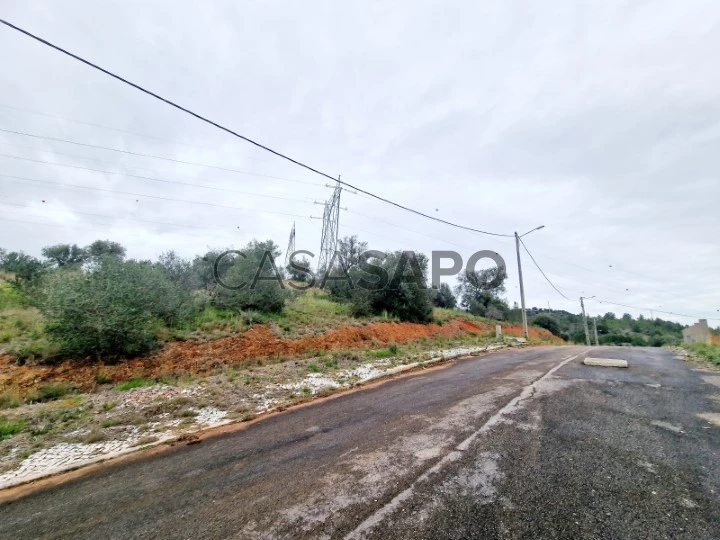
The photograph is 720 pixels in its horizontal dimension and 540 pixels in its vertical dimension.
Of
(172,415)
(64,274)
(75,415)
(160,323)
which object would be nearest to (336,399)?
(172,415)

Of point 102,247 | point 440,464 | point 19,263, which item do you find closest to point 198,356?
point 440,464

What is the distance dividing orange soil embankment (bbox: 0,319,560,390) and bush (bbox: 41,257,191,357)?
1.74ft

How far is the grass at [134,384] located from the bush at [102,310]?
58.6 inches

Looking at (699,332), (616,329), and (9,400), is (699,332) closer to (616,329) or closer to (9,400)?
(9,400)

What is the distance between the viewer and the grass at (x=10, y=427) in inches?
211

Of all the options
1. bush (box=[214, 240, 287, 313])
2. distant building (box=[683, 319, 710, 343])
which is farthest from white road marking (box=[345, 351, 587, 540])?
distant building (box=[683, 319, 710, 343])

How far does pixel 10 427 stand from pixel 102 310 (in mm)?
4272

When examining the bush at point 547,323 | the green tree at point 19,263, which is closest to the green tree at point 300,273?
the green tree at point 19,263

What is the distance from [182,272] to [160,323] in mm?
7502

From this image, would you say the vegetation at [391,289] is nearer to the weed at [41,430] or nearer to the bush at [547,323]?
the weed at [41,430]

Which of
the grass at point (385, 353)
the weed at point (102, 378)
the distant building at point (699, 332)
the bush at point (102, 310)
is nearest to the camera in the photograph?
the weed at point (102, 378)

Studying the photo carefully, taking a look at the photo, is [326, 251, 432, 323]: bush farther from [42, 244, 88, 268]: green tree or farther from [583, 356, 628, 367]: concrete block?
[42, 244, 88, 268]: green tree

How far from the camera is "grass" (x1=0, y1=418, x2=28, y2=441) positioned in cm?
537

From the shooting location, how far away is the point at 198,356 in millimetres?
10367
